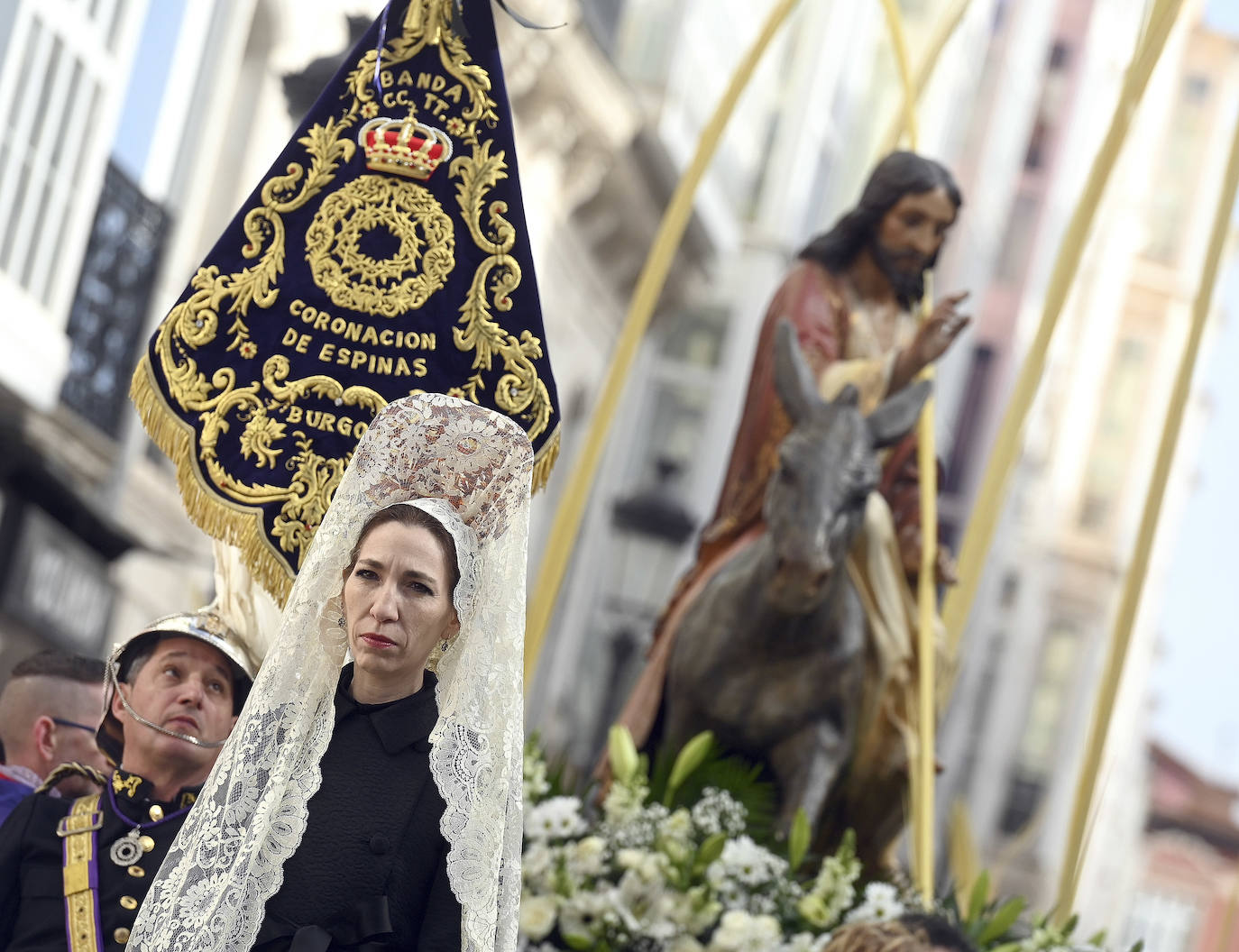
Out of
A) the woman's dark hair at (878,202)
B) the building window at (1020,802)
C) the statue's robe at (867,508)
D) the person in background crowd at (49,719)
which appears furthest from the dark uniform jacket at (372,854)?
the building window at (1020,802)

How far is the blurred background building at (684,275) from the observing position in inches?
571

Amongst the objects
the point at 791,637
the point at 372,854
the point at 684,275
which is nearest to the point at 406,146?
the point at 372,854

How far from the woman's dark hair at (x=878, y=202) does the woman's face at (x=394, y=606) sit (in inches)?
183

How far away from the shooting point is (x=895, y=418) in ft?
26.9

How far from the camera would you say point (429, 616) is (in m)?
4.30

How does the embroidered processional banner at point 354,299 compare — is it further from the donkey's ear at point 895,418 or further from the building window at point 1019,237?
the building window at point 1019,237

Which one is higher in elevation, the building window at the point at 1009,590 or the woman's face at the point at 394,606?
the building window at the point at 1009,590

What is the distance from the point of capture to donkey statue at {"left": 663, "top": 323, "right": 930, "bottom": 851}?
26.8 feet

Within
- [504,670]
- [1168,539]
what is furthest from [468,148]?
[1168,539]

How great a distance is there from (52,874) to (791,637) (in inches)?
A: 163

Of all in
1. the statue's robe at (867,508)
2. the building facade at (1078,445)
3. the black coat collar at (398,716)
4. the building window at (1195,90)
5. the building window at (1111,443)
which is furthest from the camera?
the building window at (1195,90)

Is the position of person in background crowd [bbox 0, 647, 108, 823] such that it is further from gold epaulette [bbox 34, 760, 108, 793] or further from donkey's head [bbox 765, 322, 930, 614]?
donkey's head [bbox 765, 322, 930, 614]

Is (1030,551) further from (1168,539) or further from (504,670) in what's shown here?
(504,670)

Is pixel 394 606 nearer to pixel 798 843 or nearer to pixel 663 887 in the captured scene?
pixel 663 887
